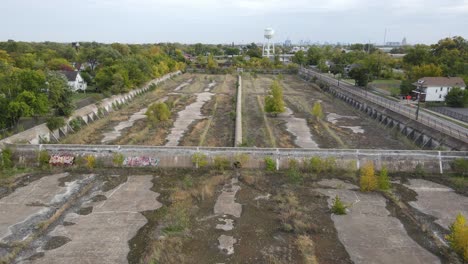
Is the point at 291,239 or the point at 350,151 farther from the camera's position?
the point at 350,151

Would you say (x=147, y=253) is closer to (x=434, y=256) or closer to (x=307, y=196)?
(x=307, y=196)

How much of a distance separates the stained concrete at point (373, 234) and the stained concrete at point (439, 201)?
2329 mm

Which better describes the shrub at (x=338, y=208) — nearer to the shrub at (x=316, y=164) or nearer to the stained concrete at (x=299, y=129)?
the shrub at (x=316, y=164)

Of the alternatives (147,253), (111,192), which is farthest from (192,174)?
(147,253)

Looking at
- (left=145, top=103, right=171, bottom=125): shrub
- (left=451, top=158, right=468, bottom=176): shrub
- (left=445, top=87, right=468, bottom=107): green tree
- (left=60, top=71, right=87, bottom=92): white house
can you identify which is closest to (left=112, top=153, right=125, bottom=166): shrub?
(left=145, top=103, right=171, bottom=125): shrub

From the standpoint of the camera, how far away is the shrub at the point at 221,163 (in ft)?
85.7

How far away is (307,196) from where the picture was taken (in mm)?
22422

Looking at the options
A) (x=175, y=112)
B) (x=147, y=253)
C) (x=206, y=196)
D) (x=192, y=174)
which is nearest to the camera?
(x=147, y=253)

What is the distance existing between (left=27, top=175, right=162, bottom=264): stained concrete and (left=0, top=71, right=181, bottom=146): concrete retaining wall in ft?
39.7

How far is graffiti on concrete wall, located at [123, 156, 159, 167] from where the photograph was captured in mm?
26734

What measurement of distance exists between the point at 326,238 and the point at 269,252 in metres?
3.20

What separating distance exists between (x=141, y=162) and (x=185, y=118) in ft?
61.5

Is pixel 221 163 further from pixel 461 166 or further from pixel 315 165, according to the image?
pixel 461 166

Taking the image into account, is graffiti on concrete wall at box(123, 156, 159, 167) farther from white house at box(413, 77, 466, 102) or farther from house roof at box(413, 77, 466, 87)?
house roof at box(413, 77, 466, 87)
